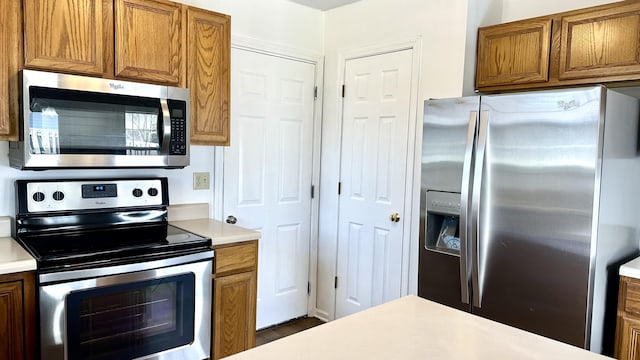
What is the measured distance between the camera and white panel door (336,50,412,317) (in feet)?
9.84

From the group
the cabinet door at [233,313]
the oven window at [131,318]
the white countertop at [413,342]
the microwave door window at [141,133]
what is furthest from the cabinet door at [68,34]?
the white countertop at [413,342]

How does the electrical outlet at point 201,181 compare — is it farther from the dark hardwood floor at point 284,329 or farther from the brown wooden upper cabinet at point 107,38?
the dark hardwood floor at point 284,329

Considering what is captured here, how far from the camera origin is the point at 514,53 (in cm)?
248

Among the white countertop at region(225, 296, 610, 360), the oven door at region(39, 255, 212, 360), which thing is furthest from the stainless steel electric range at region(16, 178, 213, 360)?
the white countertop at region(225, 296, 610, 360)

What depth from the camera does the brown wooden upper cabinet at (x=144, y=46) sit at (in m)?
1.98

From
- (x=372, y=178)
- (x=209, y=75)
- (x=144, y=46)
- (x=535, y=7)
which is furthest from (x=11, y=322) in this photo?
(x=535, y=7)

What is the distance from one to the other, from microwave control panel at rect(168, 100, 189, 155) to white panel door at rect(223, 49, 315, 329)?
2.07 ft

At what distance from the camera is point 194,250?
7.12ft

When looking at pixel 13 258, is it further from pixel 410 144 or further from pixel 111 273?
pixel 410 144

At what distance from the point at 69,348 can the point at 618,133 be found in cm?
251

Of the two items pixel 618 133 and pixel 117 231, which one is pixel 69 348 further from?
pixel 618 133

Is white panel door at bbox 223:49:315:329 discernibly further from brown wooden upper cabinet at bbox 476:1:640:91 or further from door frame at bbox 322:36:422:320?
brown wooden upper cabinet at bbox 476:1:640:91

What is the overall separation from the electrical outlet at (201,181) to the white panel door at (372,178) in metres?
1.03

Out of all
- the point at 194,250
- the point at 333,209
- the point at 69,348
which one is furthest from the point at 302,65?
the point at 69,348
